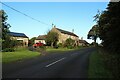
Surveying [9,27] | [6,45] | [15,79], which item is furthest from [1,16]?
[15,79]

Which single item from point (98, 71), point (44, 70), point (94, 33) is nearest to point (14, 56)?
point (44, 70)

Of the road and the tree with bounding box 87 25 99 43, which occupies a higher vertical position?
the tree with bounding box 87 25 99 43

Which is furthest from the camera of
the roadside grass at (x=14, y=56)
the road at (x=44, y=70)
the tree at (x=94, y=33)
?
the tree at (x=94, y=33)

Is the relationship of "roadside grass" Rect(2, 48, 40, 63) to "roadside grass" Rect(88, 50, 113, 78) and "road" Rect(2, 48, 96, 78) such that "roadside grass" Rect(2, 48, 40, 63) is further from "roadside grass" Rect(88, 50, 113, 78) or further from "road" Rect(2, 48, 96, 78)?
"roadside grass" Rect(88, 50, 113, 78)

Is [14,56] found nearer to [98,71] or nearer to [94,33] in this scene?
[98,71]

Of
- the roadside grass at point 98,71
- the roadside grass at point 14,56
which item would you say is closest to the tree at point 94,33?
the roadside grass at point 14,56

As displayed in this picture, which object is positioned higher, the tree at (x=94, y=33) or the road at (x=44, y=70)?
the tree at (x=94, y=33)

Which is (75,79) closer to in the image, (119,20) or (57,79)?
(57,79)

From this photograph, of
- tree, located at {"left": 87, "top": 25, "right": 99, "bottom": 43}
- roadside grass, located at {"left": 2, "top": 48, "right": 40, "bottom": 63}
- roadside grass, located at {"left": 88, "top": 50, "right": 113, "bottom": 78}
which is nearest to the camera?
roadside grass, located at {"left": 88, "top": 50, "right": 113, "bottom": 78}

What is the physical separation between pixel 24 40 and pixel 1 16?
5390 cm

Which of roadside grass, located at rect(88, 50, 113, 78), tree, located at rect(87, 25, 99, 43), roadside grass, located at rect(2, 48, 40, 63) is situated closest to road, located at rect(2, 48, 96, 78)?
roadside grass, located at rect(88, 50, 113, 78)

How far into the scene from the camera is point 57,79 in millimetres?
12023

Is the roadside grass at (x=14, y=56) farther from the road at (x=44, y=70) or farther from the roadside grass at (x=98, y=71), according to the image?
the roadside grass at (x=98, y=71)

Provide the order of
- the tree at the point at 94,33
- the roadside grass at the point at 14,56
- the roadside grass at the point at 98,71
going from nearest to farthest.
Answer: the roadside grass at the point at 98,71, the roadside grass at the point at 14,56, the tree at the point at 94,33
